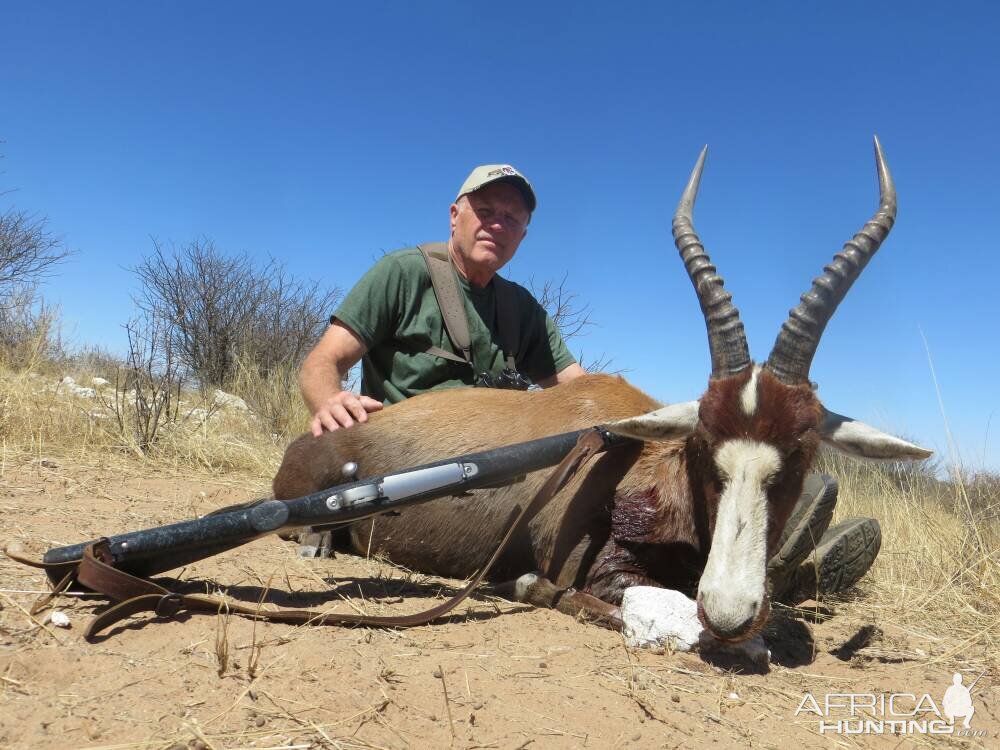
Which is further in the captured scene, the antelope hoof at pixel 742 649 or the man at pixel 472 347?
the man at pixel 472 347

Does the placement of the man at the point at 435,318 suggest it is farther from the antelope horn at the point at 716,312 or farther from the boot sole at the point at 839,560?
the boot sole at the point at 839,560

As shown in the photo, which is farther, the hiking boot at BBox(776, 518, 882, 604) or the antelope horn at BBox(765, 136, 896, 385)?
the hiking boot at BBox(776, 518, 882, 604)

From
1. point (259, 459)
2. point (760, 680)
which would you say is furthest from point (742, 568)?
point (259, 459)

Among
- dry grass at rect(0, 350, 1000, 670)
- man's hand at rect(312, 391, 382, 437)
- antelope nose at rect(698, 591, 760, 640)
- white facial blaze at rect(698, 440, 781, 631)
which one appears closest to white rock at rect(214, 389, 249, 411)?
dry grass at rect(0, 350, 1000, 670)

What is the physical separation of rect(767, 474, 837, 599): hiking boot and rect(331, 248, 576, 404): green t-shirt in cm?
243

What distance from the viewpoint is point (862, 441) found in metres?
3.42

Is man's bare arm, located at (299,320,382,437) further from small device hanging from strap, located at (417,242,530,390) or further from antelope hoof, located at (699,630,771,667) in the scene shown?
antelope hoof, located at (699,630,771,667)

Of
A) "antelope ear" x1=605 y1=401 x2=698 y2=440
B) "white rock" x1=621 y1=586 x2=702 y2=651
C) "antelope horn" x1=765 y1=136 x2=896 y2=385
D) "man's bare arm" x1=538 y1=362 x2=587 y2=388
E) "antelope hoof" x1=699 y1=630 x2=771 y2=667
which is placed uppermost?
"antelope horn" x1=765 y1=136 x2=896 y2=385

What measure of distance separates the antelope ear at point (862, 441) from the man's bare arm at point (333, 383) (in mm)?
2454

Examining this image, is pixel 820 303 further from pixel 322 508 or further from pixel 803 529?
pixel 322 508

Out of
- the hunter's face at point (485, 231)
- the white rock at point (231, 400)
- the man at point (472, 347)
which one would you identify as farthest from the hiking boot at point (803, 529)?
the white rock at point (231, 400)

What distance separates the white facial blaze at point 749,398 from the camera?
3174 mm

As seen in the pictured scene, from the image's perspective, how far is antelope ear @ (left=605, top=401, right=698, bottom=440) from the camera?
3.47m

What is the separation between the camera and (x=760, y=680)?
2.92m
